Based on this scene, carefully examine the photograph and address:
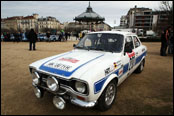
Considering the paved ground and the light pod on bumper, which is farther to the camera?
the paved ground

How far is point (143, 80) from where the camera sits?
445cm

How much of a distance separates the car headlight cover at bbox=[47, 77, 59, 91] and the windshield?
65.6 inches

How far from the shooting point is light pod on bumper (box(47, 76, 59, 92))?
2.29 m

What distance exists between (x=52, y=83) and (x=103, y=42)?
1.97 meters

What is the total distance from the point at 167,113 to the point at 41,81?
2.86 metres

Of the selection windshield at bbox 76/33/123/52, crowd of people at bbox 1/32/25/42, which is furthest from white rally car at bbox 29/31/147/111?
crowd of people at bbox 1/32/25/42

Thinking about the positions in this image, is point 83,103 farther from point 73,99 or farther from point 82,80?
point 82,80

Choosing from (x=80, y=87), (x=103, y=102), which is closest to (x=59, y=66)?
(x=80, y=87)

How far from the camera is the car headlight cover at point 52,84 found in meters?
2.29

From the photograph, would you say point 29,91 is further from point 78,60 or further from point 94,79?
point 94,79

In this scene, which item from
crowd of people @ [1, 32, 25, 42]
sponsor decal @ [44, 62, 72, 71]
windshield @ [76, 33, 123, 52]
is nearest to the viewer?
sponsor decal @ [44, 62, 72, 71]

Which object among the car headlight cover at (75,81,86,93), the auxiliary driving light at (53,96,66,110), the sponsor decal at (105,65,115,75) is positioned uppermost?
the sponsor decal at (105,65,115,75)

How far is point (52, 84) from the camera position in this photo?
2361 millimetres

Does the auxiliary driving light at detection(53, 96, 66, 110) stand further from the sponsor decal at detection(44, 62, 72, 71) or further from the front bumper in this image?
the sponsor decal at detection(44, 62, 72, 71)
